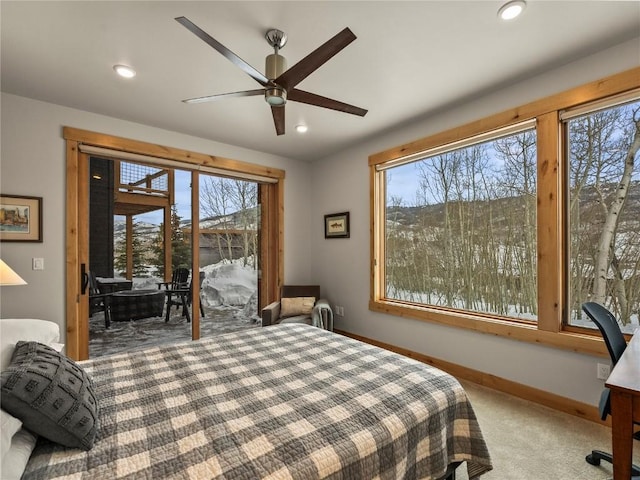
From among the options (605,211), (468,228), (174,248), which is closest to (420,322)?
(468,228)

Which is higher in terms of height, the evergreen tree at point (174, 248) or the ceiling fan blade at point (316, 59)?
the ceiling fan blade at point (316, 59)

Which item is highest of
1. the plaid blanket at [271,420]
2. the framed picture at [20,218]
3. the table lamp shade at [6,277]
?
the framed picture at [20,218]

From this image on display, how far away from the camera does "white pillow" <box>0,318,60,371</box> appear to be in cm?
133

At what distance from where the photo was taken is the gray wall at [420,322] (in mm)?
2178

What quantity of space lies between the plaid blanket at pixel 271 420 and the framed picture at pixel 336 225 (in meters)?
2.36

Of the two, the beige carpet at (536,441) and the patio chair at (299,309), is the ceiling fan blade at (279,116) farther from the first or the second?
the beige carpet at (536,441)

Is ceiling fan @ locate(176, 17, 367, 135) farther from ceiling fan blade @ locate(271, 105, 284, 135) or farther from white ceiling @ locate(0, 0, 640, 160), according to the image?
white ceiling @ locate(0, 0, 640, 160)

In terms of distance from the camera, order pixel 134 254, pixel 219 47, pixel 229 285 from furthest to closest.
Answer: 1. pixel 229 285
2. pixel 134 254
3. pixel 219 47

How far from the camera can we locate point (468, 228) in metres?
3.00

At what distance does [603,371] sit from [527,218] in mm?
1216

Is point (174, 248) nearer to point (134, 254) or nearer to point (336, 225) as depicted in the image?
point (134, 254)

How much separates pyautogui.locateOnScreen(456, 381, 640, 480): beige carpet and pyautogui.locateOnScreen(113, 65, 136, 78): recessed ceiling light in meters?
3.47

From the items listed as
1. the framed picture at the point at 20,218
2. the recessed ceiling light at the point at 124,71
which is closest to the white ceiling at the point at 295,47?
the recessed ceiling light at the point at 124,71

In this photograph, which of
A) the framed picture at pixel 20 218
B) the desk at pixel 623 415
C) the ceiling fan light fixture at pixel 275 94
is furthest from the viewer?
the framed picture at pixel 20 218
